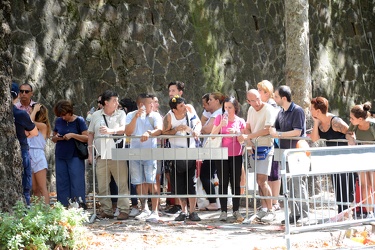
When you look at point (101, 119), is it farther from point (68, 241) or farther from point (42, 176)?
point (68, 241)

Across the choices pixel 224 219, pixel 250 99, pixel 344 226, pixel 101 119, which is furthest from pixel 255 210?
pixel 344 226

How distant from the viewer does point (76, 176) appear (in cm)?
1357

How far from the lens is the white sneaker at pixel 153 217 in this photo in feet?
42.7

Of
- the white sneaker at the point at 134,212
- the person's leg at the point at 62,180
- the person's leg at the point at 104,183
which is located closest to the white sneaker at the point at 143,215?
the white sneaker at the point at 134,212

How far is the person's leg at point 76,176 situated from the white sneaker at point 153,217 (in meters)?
1.18

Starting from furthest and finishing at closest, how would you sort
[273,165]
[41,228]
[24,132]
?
[273,165]
[24,132]
[41,228]

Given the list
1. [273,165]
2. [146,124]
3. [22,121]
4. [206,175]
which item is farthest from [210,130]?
[22,121]

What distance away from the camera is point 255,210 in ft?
43.2

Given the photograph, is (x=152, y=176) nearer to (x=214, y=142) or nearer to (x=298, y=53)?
(x=214, y=142)

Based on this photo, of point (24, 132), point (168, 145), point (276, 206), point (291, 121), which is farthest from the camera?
point (276, 206)

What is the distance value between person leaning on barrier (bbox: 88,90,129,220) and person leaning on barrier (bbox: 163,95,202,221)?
730 mm

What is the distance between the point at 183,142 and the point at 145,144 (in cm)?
59

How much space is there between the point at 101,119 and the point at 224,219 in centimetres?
241

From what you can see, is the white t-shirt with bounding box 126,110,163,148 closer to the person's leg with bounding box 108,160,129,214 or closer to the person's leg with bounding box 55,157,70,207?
the person's leg with bounding box 108,160,129,214
